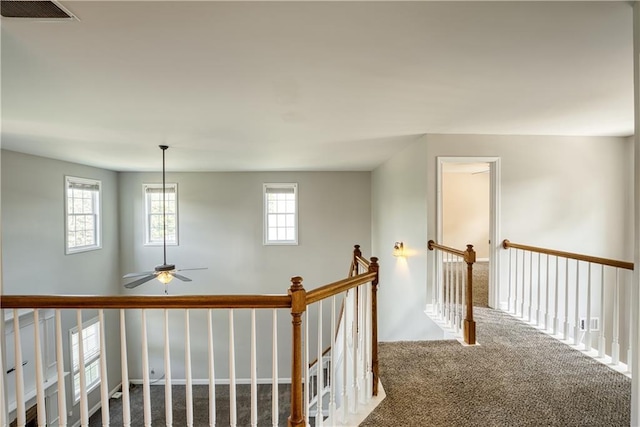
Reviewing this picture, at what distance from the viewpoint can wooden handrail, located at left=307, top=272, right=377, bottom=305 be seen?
1.78 m

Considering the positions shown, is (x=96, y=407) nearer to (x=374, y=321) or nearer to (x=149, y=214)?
(x=149, y=214)

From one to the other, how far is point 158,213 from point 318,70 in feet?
21.4

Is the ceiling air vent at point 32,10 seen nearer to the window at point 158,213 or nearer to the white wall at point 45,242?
the white wall at point 45,242

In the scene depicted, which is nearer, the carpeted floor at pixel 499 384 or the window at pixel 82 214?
the carpeted floor at pixel 499 384

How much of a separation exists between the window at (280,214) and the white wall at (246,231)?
141 mm

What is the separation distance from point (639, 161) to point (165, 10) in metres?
2.27

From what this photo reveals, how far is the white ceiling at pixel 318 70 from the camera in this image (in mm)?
1542

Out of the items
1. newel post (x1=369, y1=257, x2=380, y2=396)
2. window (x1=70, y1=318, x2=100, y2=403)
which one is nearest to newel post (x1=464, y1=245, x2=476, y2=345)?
newel post (x1=369, y1=257, x2=380, y2=396)

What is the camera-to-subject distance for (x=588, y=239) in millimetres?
4035

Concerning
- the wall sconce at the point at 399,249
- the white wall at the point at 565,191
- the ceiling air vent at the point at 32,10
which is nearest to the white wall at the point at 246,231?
the wall sconce at the point at 399,249

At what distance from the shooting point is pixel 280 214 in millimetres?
7375

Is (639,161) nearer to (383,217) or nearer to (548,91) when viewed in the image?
(548,91)

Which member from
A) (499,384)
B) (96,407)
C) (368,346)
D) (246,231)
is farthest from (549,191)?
(96,407)

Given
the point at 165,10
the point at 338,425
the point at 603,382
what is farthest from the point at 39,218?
the point at 603,382
